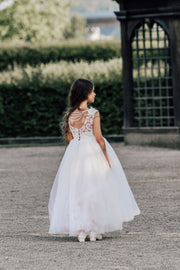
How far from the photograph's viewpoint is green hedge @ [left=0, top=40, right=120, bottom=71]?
2653 centimetres

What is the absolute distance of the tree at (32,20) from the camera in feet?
147

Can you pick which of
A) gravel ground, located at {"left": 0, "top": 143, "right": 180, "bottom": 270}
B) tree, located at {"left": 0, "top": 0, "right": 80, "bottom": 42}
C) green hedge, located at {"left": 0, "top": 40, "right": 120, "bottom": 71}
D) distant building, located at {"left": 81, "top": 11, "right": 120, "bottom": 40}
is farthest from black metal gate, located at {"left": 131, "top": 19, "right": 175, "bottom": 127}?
distant building, located at {"left": 81, "top": 11, "right": 120, "bottom": 40}

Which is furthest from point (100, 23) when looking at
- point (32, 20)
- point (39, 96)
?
point (39, 96)

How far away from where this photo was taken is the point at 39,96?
68.4ft

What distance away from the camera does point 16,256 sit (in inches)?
242

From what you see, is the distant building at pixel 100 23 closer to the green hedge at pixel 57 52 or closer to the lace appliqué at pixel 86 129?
the green hedge at pixel 57 52

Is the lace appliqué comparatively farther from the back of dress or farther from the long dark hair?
the long dark hair

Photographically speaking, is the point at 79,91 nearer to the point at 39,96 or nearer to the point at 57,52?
the point at 39,96

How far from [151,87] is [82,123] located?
1146 centimetres

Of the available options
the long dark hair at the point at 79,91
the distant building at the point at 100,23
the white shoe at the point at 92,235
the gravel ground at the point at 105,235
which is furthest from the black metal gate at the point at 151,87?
the distant building at the point at 100,23

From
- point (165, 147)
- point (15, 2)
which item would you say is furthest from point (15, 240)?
point (15, 2)

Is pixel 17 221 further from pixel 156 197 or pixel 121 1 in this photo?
pixel 121 1

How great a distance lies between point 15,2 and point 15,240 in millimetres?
39459

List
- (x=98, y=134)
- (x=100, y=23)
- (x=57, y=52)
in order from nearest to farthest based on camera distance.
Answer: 1. (x=98, y=134)
2. (x=57, y=52)
3. (x=100, y=23)
